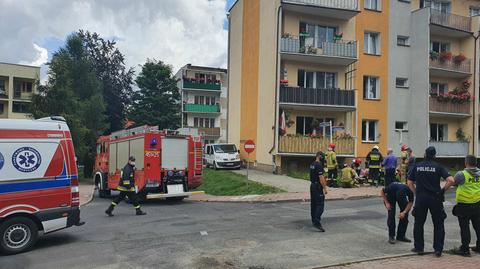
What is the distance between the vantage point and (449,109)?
2750 centimetres

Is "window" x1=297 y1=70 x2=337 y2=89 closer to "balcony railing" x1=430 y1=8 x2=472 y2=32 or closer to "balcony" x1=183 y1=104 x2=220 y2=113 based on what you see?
"balcony railing" x1=430 y1=8 x2=472 y2=32

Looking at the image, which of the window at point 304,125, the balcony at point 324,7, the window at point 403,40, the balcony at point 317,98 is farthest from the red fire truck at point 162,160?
the window at point 403,40

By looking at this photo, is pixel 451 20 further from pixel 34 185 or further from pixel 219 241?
pixel 34 185

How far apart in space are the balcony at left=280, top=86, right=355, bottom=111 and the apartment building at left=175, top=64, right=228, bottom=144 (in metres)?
30.9

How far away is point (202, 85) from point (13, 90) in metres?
25.3

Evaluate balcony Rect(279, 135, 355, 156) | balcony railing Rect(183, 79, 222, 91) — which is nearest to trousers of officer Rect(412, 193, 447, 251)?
balcony Rect(279, 135, 355, 156)

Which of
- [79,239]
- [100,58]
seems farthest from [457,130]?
[100,58]

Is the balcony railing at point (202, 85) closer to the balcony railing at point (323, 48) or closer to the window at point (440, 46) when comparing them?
the window at point (440, 46)

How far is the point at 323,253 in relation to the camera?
7.23 m

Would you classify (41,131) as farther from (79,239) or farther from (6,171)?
(79,239)

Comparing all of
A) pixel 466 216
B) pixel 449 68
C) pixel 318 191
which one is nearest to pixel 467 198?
pixel 466 216

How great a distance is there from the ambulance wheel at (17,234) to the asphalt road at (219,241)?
8.0 inches

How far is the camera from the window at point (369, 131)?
26094mm

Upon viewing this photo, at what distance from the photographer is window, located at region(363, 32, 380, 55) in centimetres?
2645
